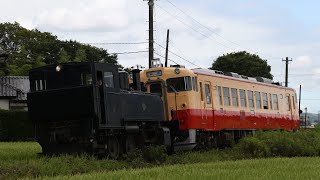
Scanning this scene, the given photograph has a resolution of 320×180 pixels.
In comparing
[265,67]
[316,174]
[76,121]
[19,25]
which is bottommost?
[316,174]

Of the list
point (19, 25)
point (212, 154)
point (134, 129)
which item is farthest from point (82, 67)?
point (19, 25)

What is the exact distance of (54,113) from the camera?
16.3m

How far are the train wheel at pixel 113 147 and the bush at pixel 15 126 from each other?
15.1 meters

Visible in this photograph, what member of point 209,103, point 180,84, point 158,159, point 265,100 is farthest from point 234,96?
point 158,159

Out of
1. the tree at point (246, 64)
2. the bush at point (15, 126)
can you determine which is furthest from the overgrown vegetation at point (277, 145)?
the tree at point (246, 64)

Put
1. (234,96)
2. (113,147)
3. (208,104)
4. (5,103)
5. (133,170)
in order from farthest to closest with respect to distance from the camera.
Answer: (5,103) < (234,96) < (208,104) < (113,147) < (133,170)

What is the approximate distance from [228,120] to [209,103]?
1918 mm

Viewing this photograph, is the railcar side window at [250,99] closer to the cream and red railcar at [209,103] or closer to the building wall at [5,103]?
the cream and red railcar at [209,103]

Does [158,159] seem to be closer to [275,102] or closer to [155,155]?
[155,155]

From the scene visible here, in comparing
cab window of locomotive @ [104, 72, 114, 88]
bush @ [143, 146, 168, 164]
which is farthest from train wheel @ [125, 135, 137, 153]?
cab window of locomotive @ [104, 72, 114, 88]

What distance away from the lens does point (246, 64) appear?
74.9 meters

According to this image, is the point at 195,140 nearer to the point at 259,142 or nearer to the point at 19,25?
the point at 259,142

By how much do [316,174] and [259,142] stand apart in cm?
776

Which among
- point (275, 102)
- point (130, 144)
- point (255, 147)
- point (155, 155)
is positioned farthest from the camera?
point (275, 102)
